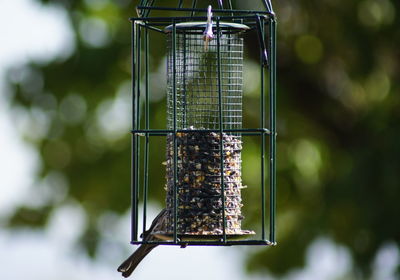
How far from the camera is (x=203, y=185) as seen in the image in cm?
600

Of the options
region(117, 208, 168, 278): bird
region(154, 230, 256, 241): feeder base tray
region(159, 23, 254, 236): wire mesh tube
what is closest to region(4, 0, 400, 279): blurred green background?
region(159, 23, 254, 236): wire mesh tube

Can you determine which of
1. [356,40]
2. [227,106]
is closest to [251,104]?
[356,40]

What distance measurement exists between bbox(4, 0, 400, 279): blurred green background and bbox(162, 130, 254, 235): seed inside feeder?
5.62 metres

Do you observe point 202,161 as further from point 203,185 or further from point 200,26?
point 200,26

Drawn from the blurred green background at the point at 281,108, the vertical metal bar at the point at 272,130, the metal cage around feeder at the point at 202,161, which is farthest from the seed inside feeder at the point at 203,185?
the blurred green background at the point at 281,108

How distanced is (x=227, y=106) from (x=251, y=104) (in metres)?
6.25

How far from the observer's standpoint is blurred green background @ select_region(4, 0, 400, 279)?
12.0 meters

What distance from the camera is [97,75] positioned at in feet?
41.4

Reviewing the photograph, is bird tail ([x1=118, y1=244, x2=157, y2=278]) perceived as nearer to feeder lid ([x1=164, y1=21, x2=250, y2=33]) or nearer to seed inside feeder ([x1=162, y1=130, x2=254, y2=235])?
seed inside feeder ([x1=162, y1=130, x2=254, y2=235])

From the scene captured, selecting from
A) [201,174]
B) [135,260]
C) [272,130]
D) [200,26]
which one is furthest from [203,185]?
[200,26]

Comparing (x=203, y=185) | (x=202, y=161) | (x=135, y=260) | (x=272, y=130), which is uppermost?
(x=272, y=130)

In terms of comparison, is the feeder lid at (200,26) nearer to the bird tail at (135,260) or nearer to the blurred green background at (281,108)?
the bird tail at (135,260)

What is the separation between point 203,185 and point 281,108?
689cm

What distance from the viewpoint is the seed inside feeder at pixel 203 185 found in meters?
5.95
